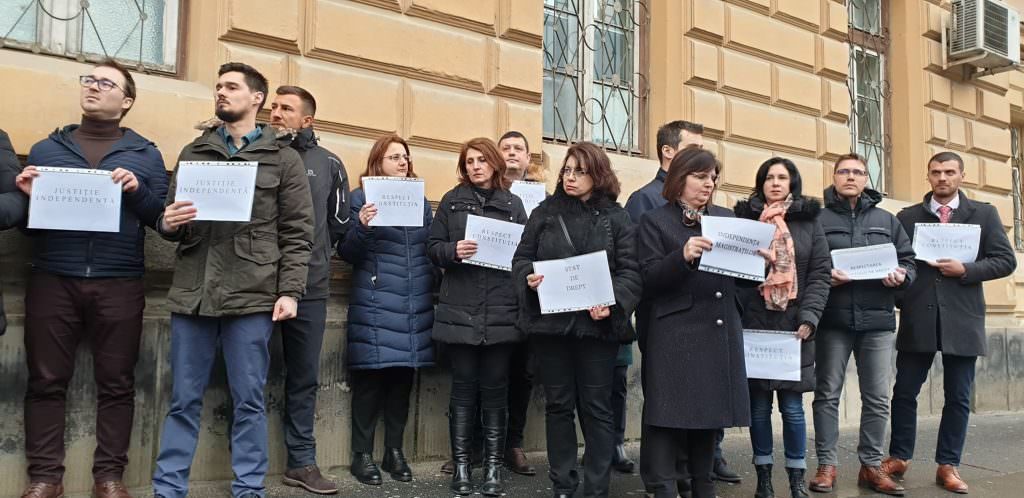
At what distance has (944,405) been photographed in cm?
531

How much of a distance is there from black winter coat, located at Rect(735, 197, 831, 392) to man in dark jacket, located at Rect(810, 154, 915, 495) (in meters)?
0.33

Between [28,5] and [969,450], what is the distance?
721 cm

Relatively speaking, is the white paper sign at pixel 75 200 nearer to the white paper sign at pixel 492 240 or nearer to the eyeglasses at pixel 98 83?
the eyeglasses at pixel 98 83

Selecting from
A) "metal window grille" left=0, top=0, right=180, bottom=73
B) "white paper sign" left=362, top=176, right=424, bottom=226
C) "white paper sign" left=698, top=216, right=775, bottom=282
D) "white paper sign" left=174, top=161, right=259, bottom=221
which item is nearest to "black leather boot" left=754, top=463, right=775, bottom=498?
"white paper sign" left=698, top=216, right=775, bottom=282

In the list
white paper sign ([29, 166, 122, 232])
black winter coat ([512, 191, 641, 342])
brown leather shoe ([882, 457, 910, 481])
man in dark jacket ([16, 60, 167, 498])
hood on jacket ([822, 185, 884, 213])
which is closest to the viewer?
white paper sign ([29, 166, 122, 232])

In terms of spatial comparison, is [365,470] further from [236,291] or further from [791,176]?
[791,176]

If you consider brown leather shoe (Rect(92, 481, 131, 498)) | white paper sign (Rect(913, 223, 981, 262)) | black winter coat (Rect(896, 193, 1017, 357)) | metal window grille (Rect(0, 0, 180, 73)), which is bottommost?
brown leather shoe (Rect(92, 481, 131, 498))

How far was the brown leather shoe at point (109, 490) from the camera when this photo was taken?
13.2ft

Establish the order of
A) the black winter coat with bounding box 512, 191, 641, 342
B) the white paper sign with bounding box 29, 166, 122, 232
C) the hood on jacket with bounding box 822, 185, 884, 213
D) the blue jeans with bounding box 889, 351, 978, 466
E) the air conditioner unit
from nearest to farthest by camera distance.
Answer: the white paper sign with bounding box 29, 166, 122, 232
the black winter coat with bounding box 512, 191, 641, 342
the hood on jacket with bounding box 822, 185, 884, 213
the blue jeans with bounding box 889, 351, 978, 466
the air conditioner unit

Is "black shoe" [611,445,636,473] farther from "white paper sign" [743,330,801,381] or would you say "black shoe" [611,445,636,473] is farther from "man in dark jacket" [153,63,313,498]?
"man in dark jacket" [153,63,313,498]

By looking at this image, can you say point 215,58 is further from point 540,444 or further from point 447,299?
point 540,444

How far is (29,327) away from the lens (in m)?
3.98

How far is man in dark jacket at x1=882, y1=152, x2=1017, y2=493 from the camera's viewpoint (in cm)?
520

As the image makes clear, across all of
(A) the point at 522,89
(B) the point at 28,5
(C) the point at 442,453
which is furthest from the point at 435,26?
(C) the point at 442,453
